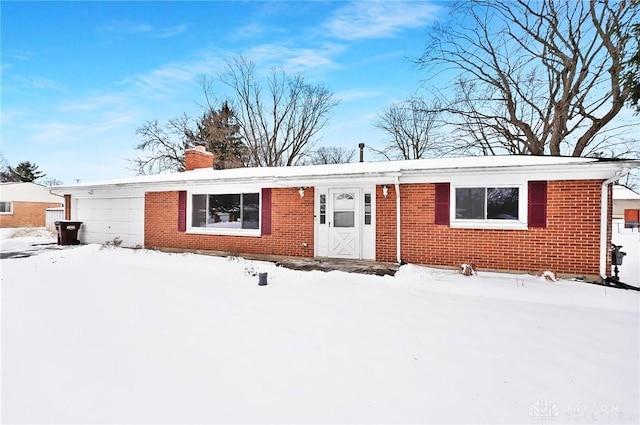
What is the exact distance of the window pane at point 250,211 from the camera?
1029 cm

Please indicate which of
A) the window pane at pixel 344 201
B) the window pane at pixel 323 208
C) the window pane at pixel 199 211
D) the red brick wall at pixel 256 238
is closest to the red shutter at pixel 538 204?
the window pane at pixel 344 201

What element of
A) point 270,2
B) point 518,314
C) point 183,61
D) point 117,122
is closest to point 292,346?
point 518,314

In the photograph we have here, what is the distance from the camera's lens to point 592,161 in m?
6.61

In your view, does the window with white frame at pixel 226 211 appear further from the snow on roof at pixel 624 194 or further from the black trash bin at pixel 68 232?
the snow on roof at pixel 624 194

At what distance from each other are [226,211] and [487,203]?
8.20 m

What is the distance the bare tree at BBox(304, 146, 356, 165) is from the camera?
108 ft

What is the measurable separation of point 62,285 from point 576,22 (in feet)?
83.0

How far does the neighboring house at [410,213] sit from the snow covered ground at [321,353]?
3.90ft

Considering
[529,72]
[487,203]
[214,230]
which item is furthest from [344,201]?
[529,72]

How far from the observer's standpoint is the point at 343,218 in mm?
9156

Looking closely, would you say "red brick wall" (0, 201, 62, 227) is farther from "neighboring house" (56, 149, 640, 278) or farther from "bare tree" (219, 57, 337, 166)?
"neighboring house" (56, 149, 640, 278)

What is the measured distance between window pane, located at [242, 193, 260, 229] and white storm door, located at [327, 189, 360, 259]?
260 cm

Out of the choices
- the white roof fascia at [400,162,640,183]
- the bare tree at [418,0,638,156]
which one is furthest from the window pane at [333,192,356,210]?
the bare tree at [418,0,638,156]

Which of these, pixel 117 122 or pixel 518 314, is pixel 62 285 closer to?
pixel 518 314
